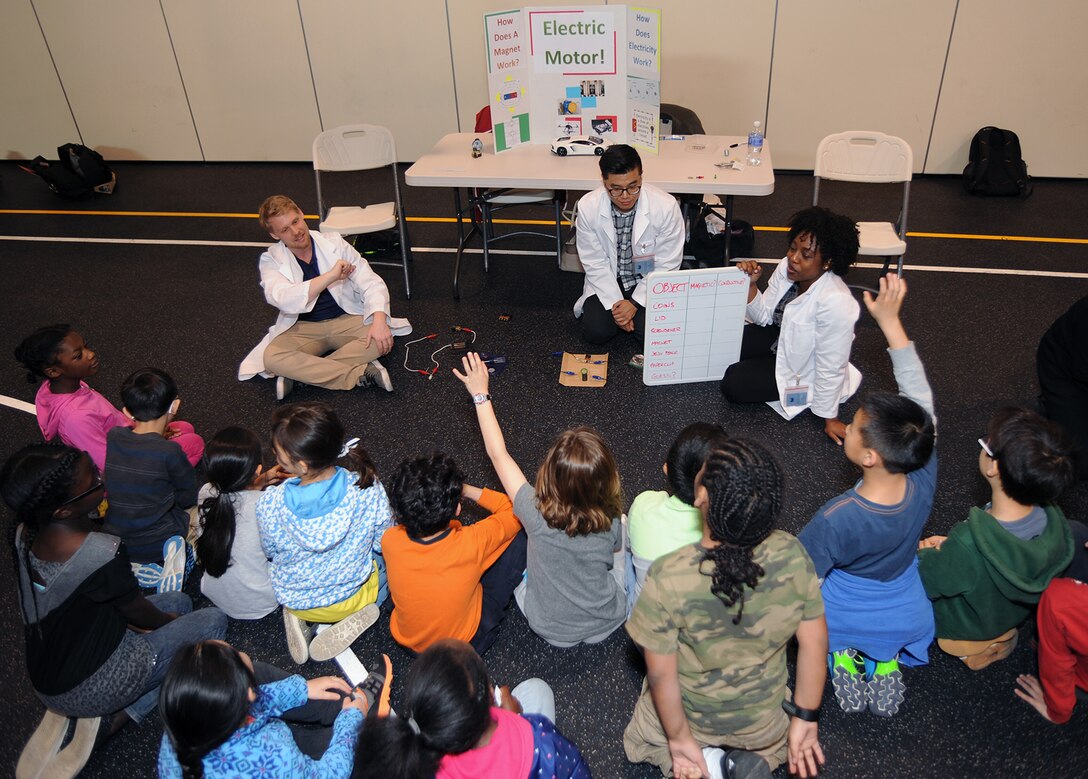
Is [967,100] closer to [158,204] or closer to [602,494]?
[602,494]

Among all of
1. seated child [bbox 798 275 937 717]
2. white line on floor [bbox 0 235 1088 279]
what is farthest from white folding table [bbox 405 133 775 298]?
seated child [bbox 798 275 937 717]

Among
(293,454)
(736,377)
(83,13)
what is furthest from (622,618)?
(83,13)

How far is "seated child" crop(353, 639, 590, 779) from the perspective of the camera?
4.36ft

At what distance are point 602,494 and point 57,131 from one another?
756 cm

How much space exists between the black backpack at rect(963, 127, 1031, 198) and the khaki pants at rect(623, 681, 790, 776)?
502 cm

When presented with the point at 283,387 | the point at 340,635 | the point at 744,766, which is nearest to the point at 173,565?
the point at 340,635

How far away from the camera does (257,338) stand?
4.19 meters

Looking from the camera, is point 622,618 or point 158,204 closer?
point 622,618

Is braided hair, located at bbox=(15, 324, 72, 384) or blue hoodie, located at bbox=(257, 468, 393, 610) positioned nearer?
blue hoodie, located at bbox=(257, 468, 393, 610)

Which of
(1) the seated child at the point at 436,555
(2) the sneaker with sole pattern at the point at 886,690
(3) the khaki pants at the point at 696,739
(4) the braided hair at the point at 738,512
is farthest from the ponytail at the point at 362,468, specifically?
(2) the sneaker with sole pattern at the point at 886,690

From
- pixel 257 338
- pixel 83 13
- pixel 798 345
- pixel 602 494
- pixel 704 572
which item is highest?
pixel 83 13

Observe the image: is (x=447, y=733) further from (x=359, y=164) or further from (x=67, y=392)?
(x=359, y=164)

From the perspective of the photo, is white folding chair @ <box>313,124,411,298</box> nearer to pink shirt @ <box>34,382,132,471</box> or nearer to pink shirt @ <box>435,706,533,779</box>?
pink shirt @ <box>34,382,132,471</box>

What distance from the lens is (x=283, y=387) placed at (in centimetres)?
359
